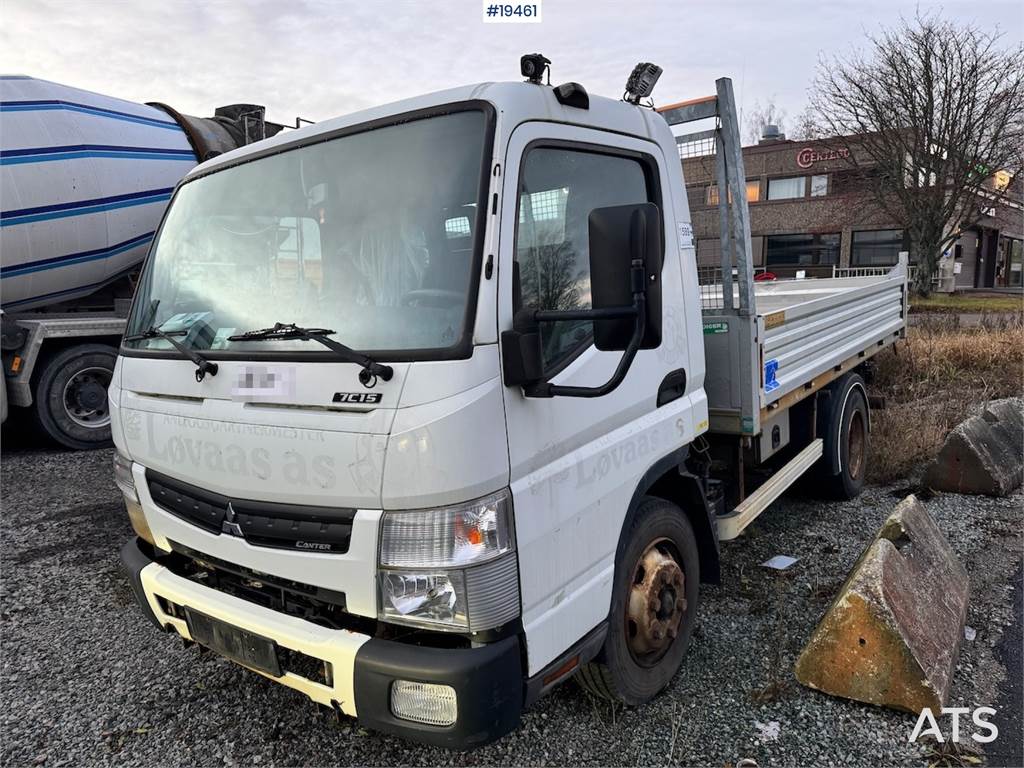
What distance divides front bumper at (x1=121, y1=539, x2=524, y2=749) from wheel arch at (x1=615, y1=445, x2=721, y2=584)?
0.95 meters

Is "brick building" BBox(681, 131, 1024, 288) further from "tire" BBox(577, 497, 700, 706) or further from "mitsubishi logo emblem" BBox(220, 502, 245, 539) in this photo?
"mitsubishi logo emblem" BBox(220, 502, 245, 539)

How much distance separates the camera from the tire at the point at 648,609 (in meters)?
2.56

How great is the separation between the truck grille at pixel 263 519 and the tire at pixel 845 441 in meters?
3.77

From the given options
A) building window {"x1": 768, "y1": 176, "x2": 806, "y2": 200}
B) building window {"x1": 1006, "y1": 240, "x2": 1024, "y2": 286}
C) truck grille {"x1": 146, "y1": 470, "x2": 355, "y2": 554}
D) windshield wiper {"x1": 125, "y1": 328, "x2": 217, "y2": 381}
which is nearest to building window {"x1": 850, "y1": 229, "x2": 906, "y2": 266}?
building window {"x1": 768, "y1": 176, "x2": 806, "y2": 200}

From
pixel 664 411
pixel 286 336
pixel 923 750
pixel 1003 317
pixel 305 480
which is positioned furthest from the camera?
pixel 1003 317

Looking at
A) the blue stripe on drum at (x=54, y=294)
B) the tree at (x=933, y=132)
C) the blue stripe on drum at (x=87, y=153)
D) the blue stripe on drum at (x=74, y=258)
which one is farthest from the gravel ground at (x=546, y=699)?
the tree at (x=933, y=132)

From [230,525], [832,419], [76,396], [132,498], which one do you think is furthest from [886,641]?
[76,396]

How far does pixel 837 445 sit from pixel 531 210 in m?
3.48

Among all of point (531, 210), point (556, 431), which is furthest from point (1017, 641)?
point (531, 210)

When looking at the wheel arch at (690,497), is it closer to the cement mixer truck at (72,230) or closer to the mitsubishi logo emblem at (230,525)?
the mitsubishi logo emblem at (230,525)

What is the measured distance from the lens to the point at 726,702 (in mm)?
2844

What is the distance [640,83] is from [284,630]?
96.1 inches

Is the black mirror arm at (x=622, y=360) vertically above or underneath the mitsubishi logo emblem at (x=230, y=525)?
above

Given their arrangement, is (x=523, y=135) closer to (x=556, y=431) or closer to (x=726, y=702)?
(x=556, y=431)
